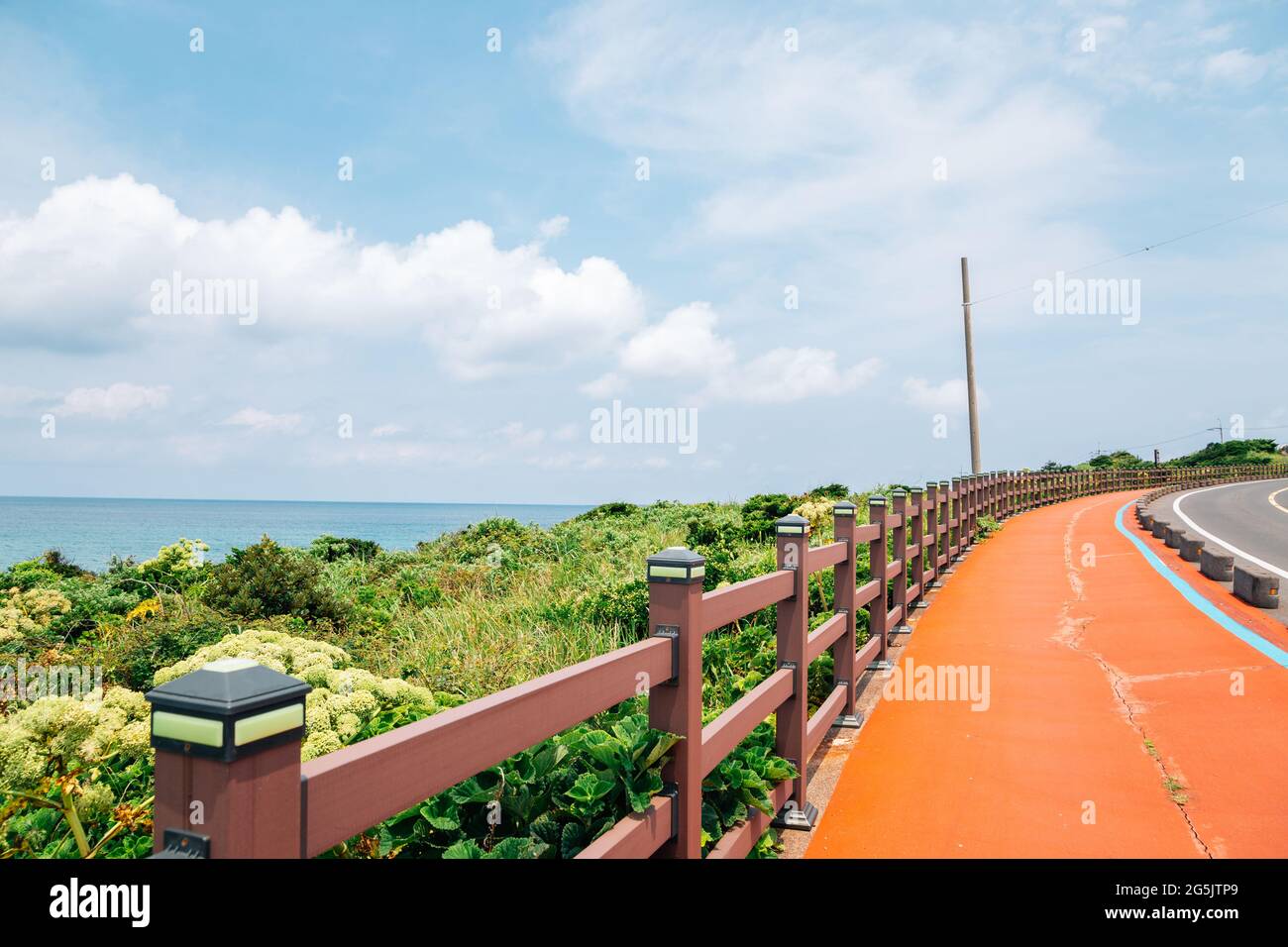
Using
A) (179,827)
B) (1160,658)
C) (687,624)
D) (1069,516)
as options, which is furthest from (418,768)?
(1069,516)

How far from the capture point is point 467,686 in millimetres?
5848

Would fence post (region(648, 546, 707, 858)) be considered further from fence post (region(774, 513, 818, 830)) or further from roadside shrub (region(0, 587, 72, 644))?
roadside shrub (region(0, 587, 72, 644))

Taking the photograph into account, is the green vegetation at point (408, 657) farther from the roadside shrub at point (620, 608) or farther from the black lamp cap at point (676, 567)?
the black lamp cap at point (676, 567)

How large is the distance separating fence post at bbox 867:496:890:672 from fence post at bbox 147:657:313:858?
19.7 feet

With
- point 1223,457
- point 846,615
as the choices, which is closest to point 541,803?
point 846,615

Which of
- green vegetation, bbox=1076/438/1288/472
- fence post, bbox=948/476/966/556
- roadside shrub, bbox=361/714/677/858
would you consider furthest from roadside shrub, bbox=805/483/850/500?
green vegetation, bbox=1076/438/1288/472

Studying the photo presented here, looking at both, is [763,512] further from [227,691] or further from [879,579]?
[227,691]

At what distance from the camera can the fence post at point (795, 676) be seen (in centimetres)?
408

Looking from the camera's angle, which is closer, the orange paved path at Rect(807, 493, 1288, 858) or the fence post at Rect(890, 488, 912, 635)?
the orange paved path at Rect(807, 493, 1288, 858)

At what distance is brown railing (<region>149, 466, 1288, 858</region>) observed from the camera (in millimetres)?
1219
